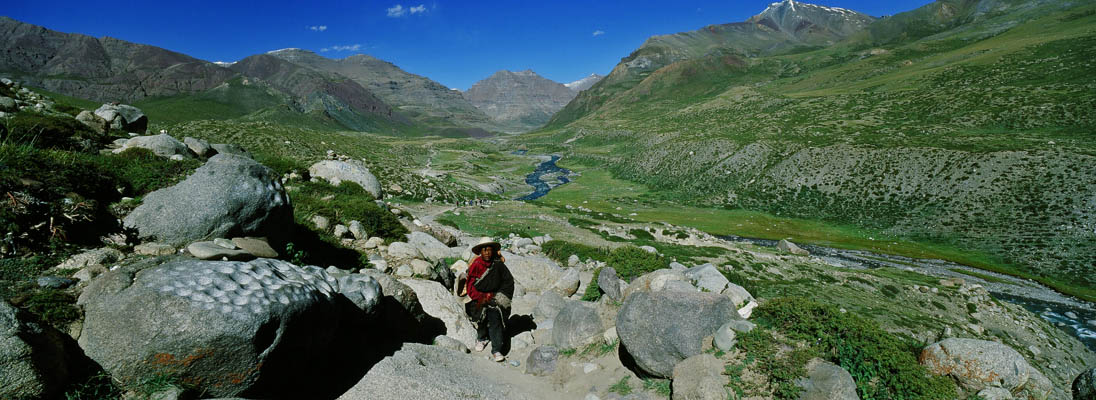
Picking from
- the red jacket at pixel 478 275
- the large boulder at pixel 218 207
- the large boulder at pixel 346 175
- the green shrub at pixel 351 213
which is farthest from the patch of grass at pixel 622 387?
the large boulder at pixel 346 175

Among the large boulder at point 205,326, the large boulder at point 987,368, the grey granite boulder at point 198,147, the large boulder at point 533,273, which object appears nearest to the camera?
the large boulder at point 205,326

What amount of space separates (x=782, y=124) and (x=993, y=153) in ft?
187

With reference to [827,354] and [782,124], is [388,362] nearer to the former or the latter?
[827,354]

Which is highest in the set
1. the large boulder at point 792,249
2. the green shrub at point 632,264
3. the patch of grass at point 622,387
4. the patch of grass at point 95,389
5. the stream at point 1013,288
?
the patch of grass at point 95,389

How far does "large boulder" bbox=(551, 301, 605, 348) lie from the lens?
10961 mm

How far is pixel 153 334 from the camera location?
564 centimetres

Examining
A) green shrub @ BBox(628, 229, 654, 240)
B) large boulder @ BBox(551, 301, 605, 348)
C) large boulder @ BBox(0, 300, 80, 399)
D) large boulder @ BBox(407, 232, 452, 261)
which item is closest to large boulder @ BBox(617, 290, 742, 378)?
large boulder @ BBox(551, 301, 605, 348)

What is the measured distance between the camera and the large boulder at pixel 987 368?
277 inches

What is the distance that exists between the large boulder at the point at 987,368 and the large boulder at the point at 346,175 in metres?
28.5

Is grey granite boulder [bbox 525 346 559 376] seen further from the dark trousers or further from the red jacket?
the red jacket

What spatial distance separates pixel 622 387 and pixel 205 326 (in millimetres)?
7829

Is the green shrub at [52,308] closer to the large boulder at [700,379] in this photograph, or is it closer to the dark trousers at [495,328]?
the dark trousers at [495,328]

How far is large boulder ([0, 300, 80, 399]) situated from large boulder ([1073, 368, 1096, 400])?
1541 cm

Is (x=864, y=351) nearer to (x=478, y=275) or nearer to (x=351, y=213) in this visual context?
(x=478, y=275)
